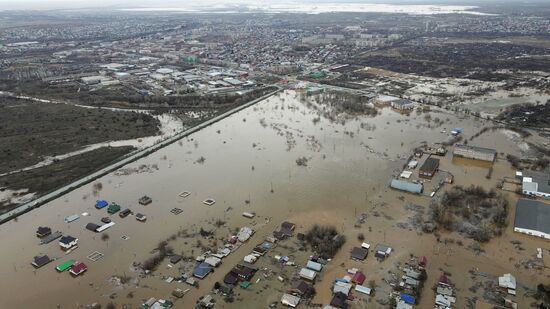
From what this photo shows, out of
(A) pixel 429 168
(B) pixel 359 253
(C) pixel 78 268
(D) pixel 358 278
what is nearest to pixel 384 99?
(A) pixel 429 168

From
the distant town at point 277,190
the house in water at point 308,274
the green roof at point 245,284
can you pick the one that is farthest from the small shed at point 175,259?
the house in water at point 308,274

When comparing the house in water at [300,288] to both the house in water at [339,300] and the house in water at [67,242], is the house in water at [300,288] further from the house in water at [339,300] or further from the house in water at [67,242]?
the house in water at [67,242]

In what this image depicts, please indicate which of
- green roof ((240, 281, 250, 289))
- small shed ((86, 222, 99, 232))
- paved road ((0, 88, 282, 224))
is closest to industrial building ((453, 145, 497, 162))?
green roof ((240, 281, 250, 289))

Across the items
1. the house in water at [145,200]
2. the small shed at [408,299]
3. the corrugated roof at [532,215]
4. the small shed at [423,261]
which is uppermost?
the corrugated roof at [532,215]

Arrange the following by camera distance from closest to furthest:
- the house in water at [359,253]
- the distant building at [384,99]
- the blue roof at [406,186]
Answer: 1. the house in water at [359,253]
2. the blue roof at [406,186]
3. the distant building at [384,99]

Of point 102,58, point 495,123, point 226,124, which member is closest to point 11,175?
point 226,124

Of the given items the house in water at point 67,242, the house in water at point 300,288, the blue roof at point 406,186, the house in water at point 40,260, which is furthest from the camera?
the blue roof at point 406,186

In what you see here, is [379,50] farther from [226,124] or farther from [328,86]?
[226,124]

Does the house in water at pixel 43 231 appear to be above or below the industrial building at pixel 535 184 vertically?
below
